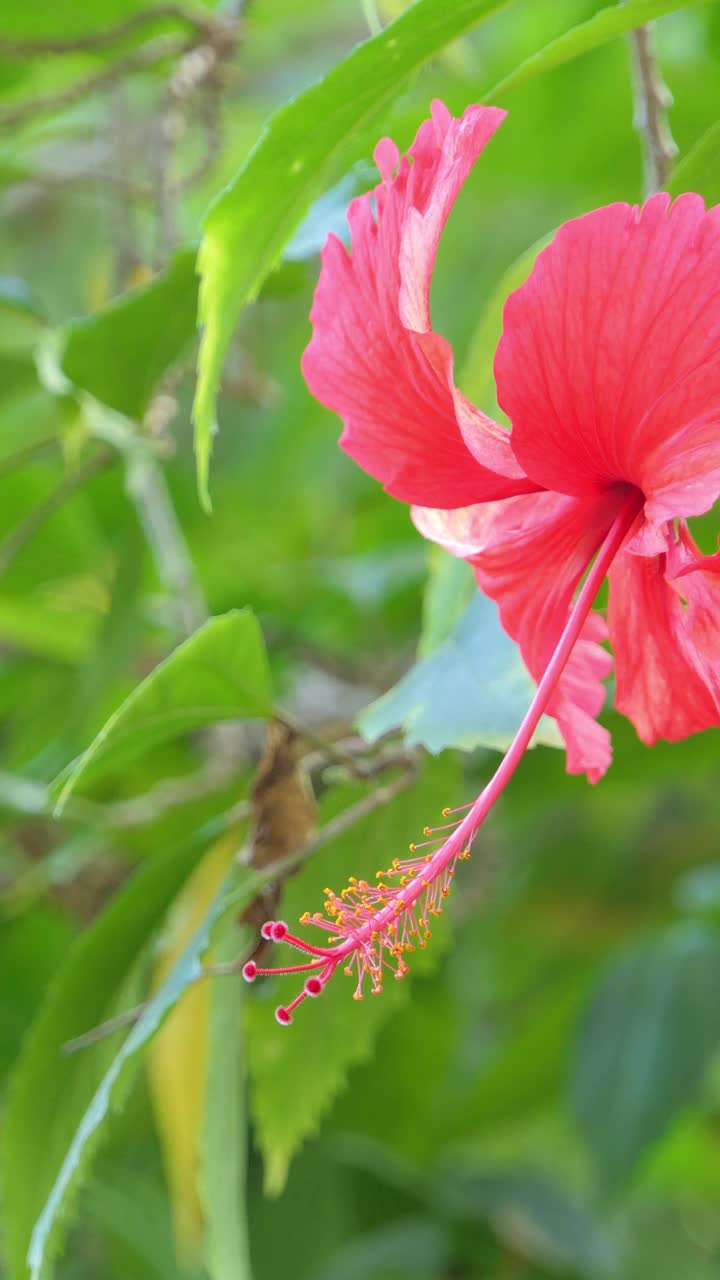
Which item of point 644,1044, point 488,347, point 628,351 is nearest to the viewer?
point 628,351

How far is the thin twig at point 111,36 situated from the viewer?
706 millimetres

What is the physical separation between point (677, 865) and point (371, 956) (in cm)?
99

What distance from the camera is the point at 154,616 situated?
108 cm

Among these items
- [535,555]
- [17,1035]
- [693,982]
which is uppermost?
[535,555]

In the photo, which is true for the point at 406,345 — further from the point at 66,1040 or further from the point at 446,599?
the point at 66,1040

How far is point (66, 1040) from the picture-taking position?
0.59 m

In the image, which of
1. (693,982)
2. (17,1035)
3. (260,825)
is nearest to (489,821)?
(693,982)

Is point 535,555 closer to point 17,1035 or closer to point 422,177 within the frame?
point 422,177

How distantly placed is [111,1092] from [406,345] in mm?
257

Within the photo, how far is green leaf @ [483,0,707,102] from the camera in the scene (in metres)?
0.37

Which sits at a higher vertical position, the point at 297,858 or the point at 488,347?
the point at 488,347

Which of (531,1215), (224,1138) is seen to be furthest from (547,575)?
(531,1215)

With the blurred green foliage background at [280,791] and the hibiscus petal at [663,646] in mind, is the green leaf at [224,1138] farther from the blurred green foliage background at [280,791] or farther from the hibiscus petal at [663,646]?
the hibiscus petal at [663,646]

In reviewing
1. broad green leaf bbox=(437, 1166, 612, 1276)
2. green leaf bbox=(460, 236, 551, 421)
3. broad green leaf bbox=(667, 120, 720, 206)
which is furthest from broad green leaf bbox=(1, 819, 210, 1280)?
broad green leaf bbox=(437, 1166, 612, 1276)
